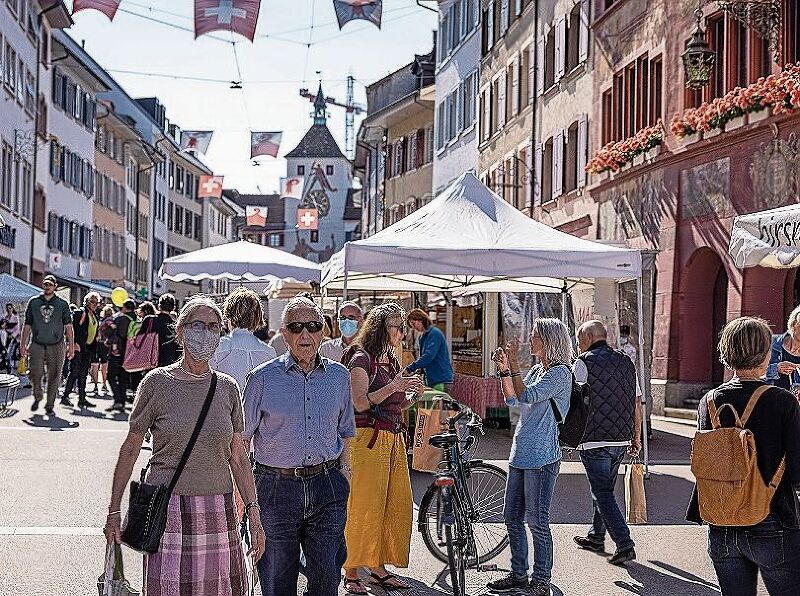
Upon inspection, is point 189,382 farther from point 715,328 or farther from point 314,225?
point 314,225

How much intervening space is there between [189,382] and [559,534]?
18.4ft

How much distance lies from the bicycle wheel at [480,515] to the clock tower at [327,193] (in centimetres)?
12239

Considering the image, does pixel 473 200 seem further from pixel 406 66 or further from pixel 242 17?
pixel 406 66

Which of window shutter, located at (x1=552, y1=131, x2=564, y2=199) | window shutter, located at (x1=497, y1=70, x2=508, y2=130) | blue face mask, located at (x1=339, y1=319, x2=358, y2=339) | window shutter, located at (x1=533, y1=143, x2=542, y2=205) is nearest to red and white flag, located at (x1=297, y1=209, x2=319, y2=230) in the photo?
window shutter, located at (x1=497, y1=70, x2=508, y2=130)

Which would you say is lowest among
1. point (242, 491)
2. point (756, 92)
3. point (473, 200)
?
point (242, 491)

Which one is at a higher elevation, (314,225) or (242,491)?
(314,225)

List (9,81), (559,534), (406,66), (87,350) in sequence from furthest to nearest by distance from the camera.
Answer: (406,66), (9,81), (87,350), (559,534)

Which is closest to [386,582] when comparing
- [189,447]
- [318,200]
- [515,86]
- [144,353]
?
[189,447]

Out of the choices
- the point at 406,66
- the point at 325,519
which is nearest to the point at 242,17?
the point at 325,519

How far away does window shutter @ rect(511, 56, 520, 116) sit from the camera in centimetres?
3794

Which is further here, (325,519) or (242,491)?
(325,519)

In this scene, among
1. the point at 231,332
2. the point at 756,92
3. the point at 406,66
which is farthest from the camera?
the point at 406,66

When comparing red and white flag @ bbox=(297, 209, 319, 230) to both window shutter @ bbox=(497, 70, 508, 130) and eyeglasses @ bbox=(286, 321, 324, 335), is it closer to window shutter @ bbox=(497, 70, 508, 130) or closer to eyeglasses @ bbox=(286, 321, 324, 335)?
window shutter @ bbox=(497, 70, 508, 130)

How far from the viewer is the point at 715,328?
24156mm
